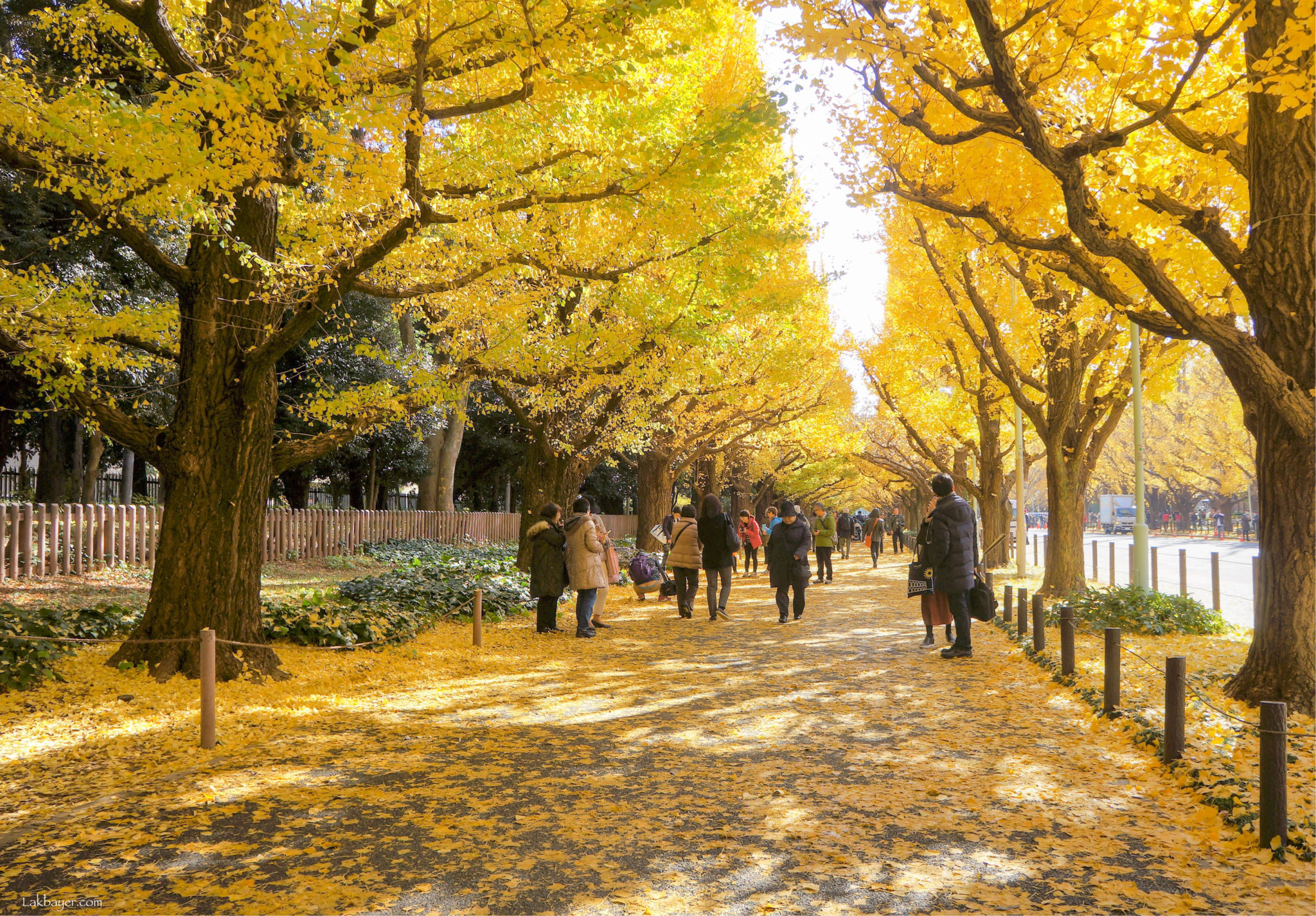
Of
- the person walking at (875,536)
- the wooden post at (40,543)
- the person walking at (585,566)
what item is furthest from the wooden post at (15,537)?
the person walking at (875,536)

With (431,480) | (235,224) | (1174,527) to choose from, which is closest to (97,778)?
(235,224)

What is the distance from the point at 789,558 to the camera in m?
13.5

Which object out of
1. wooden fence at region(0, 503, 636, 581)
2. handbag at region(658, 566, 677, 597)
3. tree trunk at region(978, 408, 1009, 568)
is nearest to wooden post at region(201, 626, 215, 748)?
wooden fence at region(0, 503, 636, 581)

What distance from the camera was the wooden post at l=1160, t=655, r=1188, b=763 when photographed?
5633mm

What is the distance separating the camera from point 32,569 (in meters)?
14.0

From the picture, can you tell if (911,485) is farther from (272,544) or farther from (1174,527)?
(272,544)

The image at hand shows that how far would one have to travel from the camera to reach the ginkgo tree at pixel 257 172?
21.6 feet

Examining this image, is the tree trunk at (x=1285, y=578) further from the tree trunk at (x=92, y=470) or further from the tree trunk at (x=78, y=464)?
the tree trunk at (x=78, y=464)

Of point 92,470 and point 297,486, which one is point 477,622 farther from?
point 297,486

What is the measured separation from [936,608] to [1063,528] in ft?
20.9

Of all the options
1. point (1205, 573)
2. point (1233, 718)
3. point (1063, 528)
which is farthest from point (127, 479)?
point (1205, 573)

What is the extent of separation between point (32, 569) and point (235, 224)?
862 cm

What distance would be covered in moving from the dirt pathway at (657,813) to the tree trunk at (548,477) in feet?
28.0

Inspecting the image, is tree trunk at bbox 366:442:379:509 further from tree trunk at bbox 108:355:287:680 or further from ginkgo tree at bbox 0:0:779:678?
tree trunk at bbox 108:355:287:680
